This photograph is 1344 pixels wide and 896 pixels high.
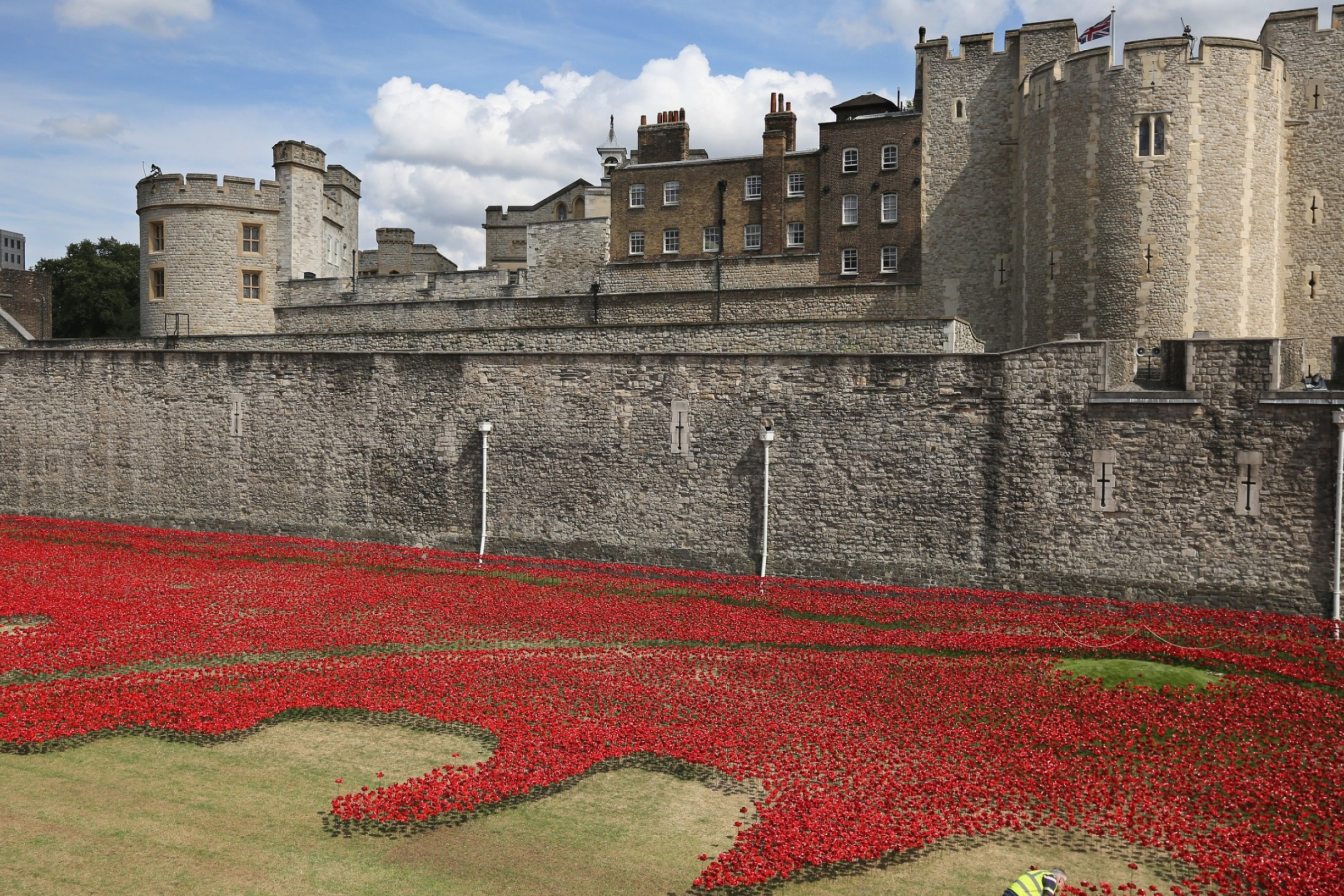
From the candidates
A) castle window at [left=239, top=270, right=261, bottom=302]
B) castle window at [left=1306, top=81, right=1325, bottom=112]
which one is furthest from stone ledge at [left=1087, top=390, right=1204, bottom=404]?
castle window at [left=239, top=270, right=261, bottom=302]

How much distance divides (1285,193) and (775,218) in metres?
17.6

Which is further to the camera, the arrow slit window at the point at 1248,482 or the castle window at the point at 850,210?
the castle window at the point at 850,210

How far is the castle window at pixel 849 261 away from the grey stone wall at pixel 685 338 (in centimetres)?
833

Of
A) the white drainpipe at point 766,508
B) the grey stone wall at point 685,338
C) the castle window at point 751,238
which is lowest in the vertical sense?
the white drainpipe at point 766,508

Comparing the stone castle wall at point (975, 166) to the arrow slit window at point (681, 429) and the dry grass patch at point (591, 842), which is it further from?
the dry grass patch at point (591, 842)

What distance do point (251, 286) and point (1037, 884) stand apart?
121ft

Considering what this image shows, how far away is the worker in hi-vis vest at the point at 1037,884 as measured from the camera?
6.95 meters

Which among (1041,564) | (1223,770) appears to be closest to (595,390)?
(1041,564)

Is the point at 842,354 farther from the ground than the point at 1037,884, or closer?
Answer: farther from the ground

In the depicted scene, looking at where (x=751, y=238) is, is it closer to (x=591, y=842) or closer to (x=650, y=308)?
(x=650, y=308)

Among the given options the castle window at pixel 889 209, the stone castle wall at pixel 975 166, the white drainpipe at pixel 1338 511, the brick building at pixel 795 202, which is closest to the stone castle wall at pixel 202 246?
the brick building at pixel 795 202

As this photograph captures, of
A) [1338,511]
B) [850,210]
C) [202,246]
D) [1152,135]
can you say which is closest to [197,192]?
[202,246]

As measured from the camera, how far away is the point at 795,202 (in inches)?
1613

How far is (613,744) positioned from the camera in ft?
37.6
